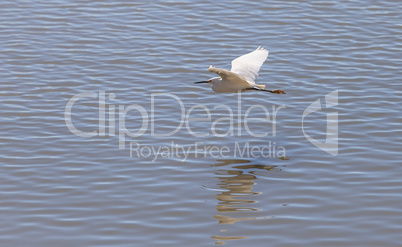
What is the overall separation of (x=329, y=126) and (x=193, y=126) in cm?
188

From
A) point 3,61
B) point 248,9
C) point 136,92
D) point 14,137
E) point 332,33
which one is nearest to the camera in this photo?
point 14,137

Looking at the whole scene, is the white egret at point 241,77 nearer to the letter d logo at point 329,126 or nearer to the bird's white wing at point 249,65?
the bird's white wing at point 249,65

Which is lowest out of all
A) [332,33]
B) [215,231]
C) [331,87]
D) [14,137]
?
[215,231]

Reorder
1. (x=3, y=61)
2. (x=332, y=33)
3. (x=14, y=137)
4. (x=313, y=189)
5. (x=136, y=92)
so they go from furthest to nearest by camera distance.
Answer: (x=332, y=33)
(x=3, y=61)
(x=136, y=92)
(x=14, y=137)
(x=313, y=189)

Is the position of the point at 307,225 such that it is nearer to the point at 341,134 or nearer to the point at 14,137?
the point at 341,134

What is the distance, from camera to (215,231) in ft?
23.2

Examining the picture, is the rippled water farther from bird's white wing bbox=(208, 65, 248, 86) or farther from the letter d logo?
bird's white wing bbox=(208, 65, 248, 86)

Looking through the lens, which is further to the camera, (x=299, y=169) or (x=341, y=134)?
(x=341, y=134)

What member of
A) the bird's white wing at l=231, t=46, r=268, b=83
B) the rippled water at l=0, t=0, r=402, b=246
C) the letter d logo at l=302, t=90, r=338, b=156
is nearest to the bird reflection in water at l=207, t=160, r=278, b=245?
the rippled water at l=0, t=0, r=402, b=246

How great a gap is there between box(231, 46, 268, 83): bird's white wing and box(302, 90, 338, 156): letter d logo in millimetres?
979

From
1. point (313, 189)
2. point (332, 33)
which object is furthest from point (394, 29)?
point (313, 189)

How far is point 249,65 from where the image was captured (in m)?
9.66

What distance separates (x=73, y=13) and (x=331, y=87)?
6016 millimetres

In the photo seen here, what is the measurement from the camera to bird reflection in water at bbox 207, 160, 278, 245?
24.1 ft
